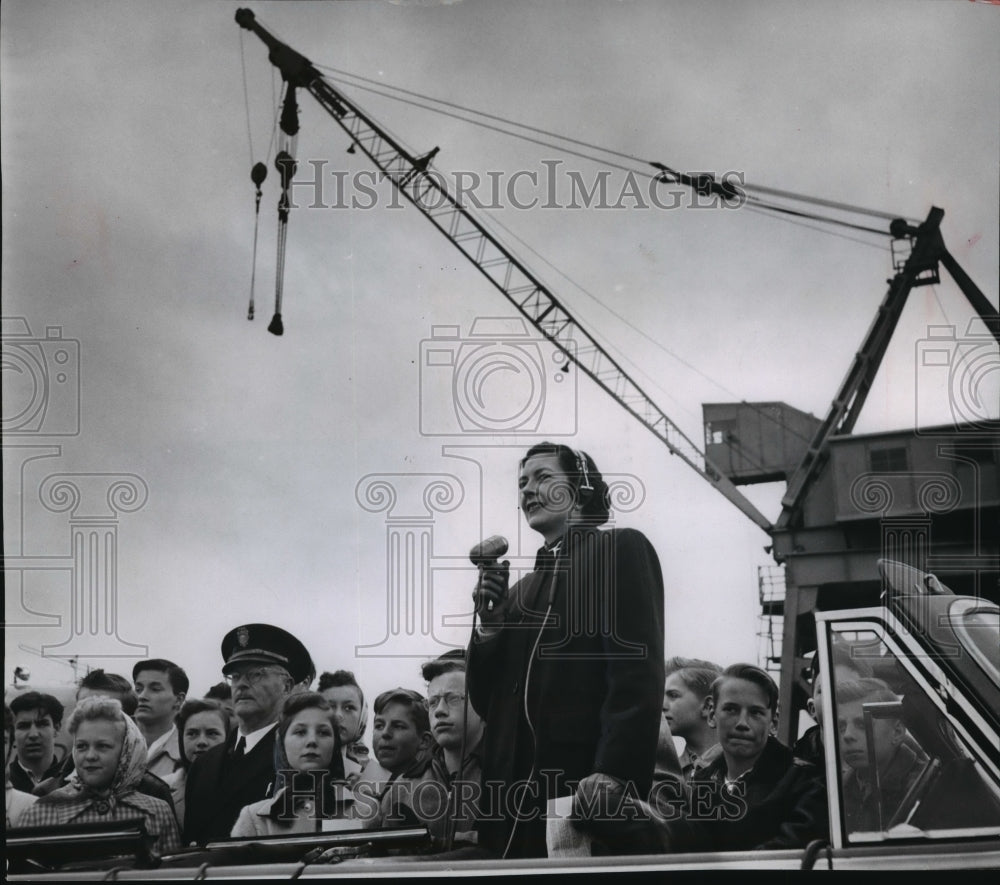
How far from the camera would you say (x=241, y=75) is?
395 centimetres

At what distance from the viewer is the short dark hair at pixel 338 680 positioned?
368 cm

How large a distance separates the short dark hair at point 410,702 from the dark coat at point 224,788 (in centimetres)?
41

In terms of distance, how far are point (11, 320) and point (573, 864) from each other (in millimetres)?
2737

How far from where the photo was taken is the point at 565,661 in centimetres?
362

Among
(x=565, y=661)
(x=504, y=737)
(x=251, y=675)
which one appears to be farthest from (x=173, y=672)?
(x=565, y=661)

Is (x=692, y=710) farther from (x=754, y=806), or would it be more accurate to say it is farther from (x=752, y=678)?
(x=754, y=806)

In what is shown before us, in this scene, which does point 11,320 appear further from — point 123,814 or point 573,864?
point 573,864

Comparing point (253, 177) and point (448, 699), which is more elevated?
point (253, 177)

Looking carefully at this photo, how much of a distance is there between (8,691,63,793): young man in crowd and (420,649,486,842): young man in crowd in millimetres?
1342

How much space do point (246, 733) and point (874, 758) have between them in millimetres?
2082

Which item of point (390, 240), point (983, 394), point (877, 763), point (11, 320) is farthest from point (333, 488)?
point (983, 394)

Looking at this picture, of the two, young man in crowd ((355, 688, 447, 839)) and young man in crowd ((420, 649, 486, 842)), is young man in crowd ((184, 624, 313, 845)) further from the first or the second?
young man in crowd ((420, 649, 486, 842))

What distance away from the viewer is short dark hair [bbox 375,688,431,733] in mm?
3660

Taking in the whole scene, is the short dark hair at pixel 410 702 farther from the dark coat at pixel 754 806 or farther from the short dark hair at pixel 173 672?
the dark coat at pixel 754 806
